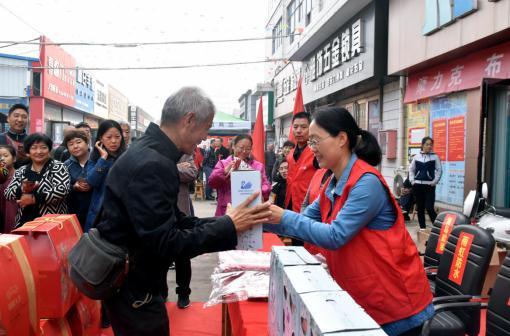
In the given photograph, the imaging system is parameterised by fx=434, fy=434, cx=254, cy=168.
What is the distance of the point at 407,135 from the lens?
9.71 metres

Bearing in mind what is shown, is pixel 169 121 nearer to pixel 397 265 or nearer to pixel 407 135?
pixel 397 265

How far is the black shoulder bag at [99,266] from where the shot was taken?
168 cm

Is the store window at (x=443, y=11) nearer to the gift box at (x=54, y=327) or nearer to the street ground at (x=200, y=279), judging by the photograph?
the street ground at (x=200, y=279)

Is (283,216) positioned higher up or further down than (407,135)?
further down

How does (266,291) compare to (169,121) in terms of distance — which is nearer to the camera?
(169,121)

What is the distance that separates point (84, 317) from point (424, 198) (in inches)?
256

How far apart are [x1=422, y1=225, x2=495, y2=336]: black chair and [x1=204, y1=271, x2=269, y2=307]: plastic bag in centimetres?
97

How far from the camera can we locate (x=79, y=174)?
12.9ft

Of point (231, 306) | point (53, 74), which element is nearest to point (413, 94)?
point (231, 306)

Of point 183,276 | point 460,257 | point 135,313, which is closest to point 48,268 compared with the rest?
point 135,313

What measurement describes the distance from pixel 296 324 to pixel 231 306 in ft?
Result: 5.26

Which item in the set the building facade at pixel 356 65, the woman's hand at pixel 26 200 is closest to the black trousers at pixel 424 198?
the building facade at pixel 356 65

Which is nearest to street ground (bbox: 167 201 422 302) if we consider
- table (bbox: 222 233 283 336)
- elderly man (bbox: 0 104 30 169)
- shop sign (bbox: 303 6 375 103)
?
table (bbox: 222 233 283 336)

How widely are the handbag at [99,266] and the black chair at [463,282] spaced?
1.73m
